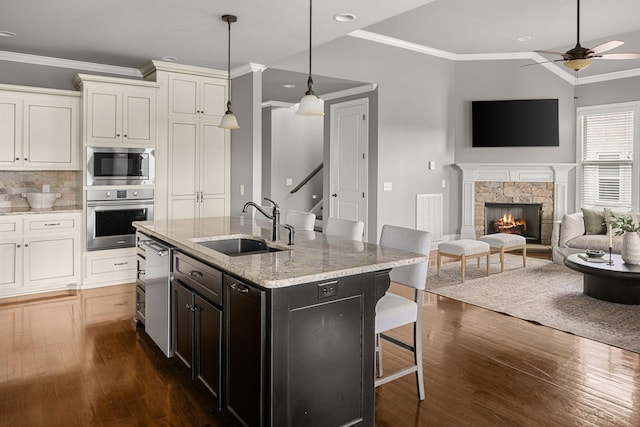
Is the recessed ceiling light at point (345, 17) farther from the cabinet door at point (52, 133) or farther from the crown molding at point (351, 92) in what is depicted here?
the cabinet door at point (52, 133)

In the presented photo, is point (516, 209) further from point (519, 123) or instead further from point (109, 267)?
point (109, 267)

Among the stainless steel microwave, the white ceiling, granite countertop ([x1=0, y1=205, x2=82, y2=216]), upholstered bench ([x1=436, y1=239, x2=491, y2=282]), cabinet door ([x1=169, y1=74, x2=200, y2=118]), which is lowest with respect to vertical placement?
upholstered bench ([x1=436, y1=239, x2=491, y2=282])

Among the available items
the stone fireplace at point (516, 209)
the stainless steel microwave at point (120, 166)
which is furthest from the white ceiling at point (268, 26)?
the stone fireplace at point (516, 209)

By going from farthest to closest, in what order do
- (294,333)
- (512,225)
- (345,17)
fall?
(512,225)
(345,17)
(294,333)

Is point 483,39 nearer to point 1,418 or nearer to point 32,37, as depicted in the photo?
point 32,37

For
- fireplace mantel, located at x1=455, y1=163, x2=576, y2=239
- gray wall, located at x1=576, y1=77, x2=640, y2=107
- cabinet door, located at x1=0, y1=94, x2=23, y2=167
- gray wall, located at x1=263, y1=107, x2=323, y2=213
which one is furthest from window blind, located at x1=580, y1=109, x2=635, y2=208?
cabinet door, located at x1=0, y1=94, x2=23, y2=167

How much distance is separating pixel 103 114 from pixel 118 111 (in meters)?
0.16

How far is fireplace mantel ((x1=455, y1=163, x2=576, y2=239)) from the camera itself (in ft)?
24.1

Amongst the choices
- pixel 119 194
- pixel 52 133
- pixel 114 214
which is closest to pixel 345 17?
pixel 119 194

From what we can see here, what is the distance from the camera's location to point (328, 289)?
2.00 meters

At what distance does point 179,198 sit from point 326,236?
9.93 feet

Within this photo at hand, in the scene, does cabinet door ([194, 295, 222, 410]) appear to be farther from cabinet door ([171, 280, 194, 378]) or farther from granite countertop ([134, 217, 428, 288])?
A: granite countertop ([134, 217, 428, 288])

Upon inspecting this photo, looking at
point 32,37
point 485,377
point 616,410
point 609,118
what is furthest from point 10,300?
point 609,118

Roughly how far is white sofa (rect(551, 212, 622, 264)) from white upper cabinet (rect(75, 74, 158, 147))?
539cm
